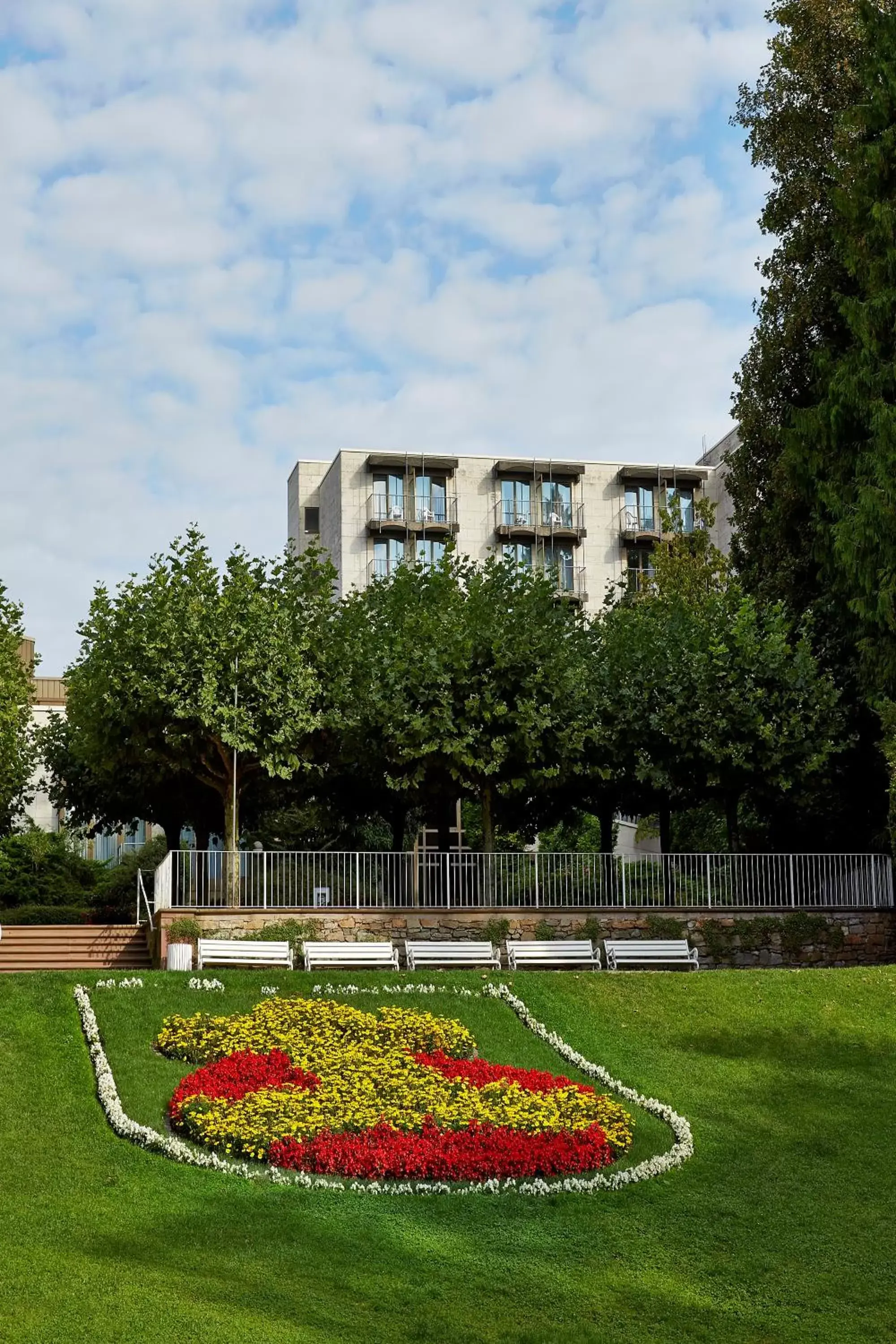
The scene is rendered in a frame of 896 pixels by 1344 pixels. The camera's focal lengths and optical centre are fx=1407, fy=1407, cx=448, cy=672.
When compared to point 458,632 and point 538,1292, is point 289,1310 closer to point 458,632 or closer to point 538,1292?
point 538,1292

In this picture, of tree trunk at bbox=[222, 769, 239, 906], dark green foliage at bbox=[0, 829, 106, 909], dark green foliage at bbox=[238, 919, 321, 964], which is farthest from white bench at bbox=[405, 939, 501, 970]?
dark green foliage at bbox=[0, 829, 106, 909]

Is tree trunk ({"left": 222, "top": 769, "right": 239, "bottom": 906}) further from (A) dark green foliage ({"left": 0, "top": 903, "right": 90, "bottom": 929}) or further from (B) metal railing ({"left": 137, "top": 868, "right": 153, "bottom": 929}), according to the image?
(A) dark green foliage ({"left": 0, "top": 903, "right": 90, "bottom": 929})

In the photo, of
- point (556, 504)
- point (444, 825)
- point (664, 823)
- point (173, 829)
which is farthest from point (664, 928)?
point (556, 504)

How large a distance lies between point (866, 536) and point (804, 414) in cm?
451

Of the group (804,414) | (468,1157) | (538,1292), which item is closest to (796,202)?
(804,414)

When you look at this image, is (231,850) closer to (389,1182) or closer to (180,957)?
(180,957)

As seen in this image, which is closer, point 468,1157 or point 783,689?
point 468,1157

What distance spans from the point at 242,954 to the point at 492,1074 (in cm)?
736

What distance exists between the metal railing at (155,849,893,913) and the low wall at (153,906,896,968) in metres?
0.20

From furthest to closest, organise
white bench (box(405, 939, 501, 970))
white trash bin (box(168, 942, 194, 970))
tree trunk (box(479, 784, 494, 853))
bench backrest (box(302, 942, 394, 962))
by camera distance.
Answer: tree trunk (box(479, 784, 494, 853)) < white bench (box(405, 939, 501, 970)) < bench backrest (box(302, 942, 394, 962)) < white trash bin (box(168, 942, 194, 970))

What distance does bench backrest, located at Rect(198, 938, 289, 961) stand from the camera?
899 inches

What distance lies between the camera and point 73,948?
2659 centimetres

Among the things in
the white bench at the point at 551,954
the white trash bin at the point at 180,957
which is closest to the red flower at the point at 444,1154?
the white trash bin at the point at 180,957

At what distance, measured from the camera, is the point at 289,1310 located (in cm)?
1016
